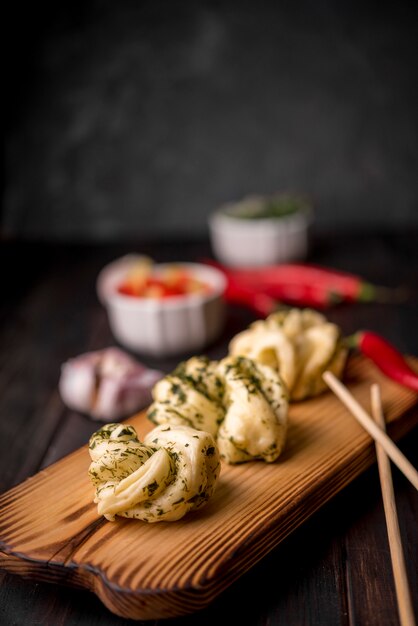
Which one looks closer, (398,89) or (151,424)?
(151,424)

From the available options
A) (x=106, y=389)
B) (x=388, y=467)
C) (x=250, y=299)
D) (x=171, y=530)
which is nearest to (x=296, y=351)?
(x=388, y=467)

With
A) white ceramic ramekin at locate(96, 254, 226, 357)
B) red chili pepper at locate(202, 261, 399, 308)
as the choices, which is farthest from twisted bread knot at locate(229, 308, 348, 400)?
red chili pepper at locate(202, 261, 399, 308)

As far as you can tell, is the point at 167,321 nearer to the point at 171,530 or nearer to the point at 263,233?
the point at 263,233

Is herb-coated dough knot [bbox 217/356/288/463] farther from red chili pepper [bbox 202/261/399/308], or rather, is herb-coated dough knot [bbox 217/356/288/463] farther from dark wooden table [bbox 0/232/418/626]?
red chili pepper [bbox 202/261/399/308]

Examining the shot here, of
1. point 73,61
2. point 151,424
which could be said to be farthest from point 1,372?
point 73,61

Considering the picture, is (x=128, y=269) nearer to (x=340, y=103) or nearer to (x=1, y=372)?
(x=1, y=372)

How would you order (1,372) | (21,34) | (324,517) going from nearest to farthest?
1. (324,517)
2. (1,372)
3. (21,34)
